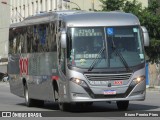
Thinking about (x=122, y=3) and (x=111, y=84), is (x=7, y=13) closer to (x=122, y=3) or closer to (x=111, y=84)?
(x=122, y=3)

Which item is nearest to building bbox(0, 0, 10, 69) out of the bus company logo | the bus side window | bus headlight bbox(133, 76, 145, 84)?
the bus company logo

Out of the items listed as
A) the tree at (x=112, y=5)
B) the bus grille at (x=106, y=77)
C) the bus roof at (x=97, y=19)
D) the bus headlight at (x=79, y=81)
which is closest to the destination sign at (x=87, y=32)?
the bus roof at (x=97, y=19)

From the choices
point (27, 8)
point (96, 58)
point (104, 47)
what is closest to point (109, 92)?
point (96, 58)

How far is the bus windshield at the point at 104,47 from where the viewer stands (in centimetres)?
2023

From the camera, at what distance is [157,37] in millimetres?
53000

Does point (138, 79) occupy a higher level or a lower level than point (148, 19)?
higher

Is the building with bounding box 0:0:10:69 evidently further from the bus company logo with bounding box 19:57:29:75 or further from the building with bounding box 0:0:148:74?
the bus company logo with bounding box 19:57:29:75

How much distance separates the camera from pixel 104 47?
803 inches

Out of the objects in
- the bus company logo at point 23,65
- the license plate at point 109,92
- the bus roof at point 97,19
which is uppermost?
the bus roof at point 97,19

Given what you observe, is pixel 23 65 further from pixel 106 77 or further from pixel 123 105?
pixel 106 77

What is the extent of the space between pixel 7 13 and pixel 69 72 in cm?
8900

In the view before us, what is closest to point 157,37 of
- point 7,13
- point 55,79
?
point 55,79

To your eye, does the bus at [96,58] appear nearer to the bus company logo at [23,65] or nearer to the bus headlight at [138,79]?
the bus headlight at [138,79]

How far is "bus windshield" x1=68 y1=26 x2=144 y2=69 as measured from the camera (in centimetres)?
2023
